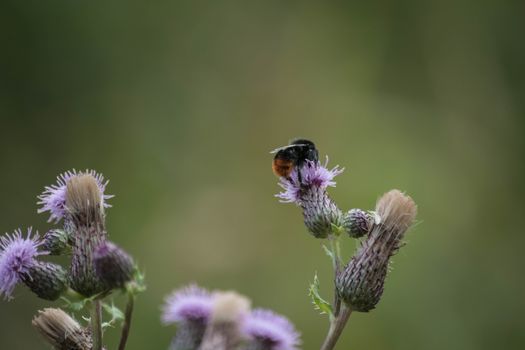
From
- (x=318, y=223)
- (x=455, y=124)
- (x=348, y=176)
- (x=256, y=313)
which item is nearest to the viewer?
(x=256, y=313)

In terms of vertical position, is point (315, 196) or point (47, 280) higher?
point (315, 196)

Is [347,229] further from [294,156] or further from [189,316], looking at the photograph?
[189,316]

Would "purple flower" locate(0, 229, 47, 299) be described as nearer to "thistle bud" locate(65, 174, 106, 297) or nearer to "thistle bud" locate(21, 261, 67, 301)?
"thistle bud" locate(21, 261, 67, 301)

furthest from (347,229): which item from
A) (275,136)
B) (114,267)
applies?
(275,136)

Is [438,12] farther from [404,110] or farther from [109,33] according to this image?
[109,33]

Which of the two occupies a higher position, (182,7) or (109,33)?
(182,7)

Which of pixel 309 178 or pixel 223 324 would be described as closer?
pixel 223 324

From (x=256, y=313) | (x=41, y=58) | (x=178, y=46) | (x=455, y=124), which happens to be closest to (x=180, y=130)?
(x=178, y=46)
